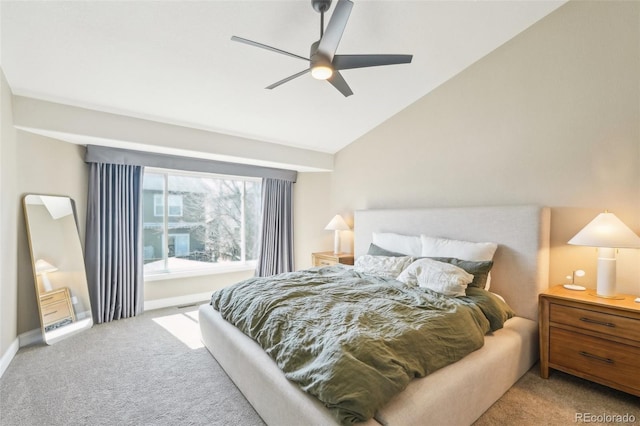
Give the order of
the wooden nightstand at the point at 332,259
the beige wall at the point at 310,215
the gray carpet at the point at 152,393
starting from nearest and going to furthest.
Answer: the gray carpet at the point at 152,393, the wooden nightstand at the point at 332,259, the beige wall at the point at 310,215

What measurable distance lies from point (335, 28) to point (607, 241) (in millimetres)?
2316

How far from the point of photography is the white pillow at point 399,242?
3.31 metres

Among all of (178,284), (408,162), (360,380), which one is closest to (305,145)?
(408,162)

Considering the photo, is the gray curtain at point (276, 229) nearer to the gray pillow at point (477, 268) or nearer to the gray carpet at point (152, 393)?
the gray carpet at point (152, 393)

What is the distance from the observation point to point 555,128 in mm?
2582

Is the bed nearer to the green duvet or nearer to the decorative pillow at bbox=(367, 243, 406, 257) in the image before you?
the green duvet

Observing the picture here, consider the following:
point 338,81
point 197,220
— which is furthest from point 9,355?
point 338,81

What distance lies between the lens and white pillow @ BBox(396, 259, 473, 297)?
7.68 ft

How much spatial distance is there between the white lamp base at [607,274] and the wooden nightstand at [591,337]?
68 mm

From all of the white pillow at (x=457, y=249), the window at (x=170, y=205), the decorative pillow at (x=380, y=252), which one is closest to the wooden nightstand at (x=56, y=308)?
the window at (x=170, y=205)

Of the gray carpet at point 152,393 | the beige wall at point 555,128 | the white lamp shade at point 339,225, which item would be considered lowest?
the gray carpet at point 152,393

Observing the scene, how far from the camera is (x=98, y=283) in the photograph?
3.38 m

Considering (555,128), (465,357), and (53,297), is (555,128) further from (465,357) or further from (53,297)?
(53,297)

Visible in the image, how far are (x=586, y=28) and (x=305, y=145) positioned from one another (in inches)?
127
